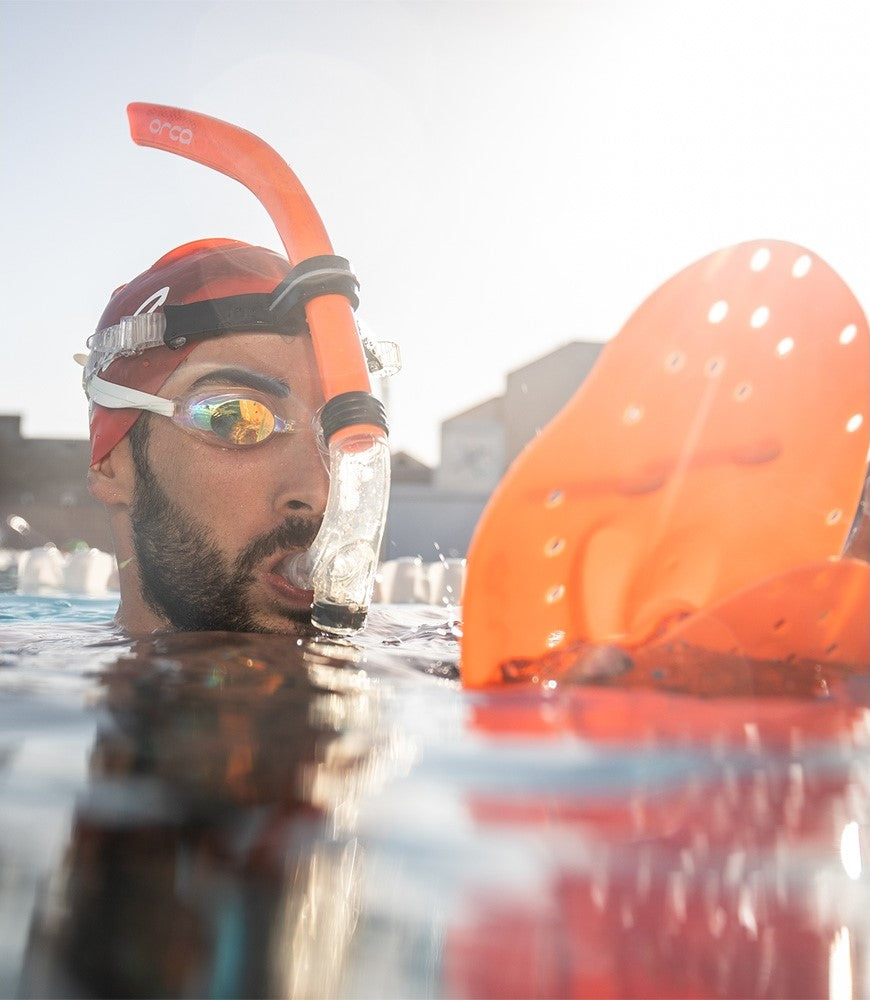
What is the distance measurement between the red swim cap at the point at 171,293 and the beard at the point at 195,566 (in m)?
0.20

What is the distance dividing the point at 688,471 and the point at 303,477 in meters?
1.36

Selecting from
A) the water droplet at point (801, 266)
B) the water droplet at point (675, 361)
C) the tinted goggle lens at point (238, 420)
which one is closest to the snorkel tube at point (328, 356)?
the tinted goggle lens at point (238, 420)

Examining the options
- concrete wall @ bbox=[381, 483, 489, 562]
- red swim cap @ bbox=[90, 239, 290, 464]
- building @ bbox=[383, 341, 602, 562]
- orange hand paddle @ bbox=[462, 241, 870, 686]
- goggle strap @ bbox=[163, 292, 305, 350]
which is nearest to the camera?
orange hand paddle @ bbox=[462, 241, 870, 686]

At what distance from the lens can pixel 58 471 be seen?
1506 cm

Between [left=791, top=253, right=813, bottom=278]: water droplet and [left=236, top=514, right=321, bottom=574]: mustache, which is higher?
[left=791, top=253, right=813, bottom=278]: water droplet

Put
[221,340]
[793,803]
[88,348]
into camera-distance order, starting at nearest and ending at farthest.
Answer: [793,803], [221,340], [88,348]

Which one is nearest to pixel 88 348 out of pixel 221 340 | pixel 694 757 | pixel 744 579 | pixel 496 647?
pixel 221 340

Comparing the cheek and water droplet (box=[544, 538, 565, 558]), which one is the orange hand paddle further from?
the cheek

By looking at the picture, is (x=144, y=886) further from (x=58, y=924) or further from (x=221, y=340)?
(x=221, y=340)

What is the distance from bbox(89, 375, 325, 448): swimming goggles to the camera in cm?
234

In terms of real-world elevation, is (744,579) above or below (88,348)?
below

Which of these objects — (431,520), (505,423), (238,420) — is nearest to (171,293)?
(238,420)

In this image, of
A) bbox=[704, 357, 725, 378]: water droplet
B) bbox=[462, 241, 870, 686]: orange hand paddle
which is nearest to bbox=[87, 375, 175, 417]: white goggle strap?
bbox=[462, 241, 870, 686]: orange hand paddle

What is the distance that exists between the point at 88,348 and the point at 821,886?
9.31 feet
